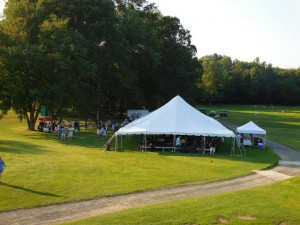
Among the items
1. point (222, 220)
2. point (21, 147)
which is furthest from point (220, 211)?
point (21, 147)

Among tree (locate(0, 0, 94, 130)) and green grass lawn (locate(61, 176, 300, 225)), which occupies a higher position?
tree (locate(0, 0, 94, 130))

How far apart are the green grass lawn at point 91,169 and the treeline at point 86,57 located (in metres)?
7.41

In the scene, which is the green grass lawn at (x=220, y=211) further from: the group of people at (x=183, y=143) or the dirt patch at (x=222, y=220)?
the group of people at (x=183, y=143)

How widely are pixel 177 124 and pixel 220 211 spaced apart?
1529 centimetres

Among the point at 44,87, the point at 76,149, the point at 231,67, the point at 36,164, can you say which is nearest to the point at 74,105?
the point at 44,87

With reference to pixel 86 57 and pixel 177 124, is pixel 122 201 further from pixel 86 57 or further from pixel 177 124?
pixel 86 57

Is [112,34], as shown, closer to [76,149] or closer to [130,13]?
[130,13]

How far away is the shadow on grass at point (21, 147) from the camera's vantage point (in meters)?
25.8

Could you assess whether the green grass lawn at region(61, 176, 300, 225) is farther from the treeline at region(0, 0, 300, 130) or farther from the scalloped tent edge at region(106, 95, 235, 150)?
the treeline at region(0, 0, 300, 130)

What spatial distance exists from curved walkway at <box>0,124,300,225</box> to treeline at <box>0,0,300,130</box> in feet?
69.1

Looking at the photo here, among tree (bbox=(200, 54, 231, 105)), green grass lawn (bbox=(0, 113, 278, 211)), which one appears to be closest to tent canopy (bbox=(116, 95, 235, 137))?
green grass lawn (bbox=(0, 113, 278, 211))

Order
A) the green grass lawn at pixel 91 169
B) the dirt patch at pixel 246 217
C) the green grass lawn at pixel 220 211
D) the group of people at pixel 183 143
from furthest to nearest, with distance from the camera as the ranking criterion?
the group of people at pixel 183 143 → the green grass lawn at pixel 91 169 → the dirt patch at pixel 246 217 → the green grass lawn at pixel 220 211

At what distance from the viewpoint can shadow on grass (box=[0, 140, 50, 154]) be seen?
25.8 m

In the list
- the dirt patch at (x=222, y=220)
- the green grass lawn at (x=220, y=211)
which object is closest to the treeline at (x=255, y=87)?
the green grass lawn at (x=220, y=211)
